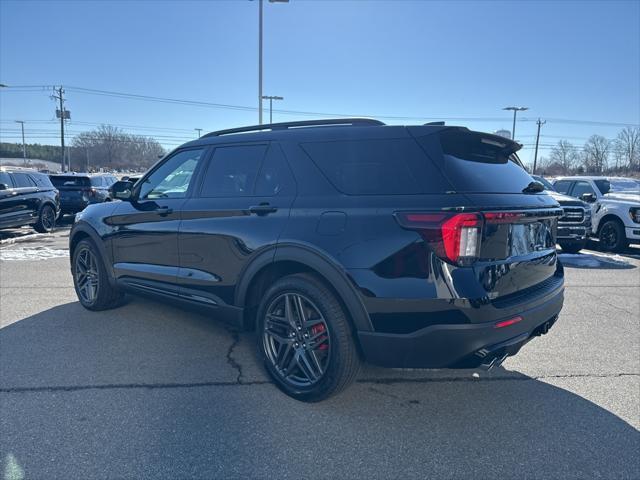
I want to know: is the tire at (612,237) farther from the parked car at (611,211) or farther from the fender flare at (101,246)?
the fender flare at (101,246)

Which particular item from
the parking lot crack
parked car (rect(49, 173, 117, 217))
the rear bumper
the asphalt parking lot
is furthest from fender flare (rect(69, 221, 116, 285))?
parked car (rect(49, 173, 117, 217))

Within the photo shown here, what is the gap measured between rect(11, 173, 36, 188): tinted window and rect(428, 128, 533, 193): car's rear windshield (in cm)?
1199

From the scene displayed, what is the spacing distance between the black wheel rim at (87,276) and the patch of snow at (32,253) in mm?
4119

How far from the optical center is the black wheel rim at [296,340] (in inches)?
115

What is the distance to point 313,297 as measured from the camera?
9.25 feet

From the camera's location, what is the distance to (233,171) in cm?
354

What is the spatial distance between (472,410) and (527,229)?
129 cm

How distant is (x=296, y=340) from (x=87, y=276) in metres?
3.20

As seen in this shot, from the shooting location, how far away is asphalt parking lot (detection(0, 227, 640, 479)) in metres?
2.38

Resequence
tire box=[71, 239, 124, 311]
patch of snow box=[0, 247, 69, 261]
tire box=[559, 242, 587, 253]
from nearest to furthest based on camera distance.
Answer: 1. tire box=[71, 239, 124, 311]
2. patch of snow box=[0, 247, 69, 261]
3. tire box=[559, 242, 587, 253]

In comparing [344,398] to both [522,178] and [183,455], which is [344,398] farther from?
[522,178]

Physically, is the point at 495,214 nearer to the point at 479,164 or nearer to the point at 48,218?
the point at 479,164

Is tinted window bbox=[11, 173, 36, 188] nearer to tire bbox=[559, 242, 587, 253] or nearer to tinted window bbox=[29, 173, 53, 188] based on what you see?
tinted window bbox=[29, 173, 53, 188]

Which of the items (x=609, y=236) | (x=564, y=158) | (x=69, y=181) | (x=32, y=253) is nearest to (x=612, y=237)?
(x=609, y=236)
